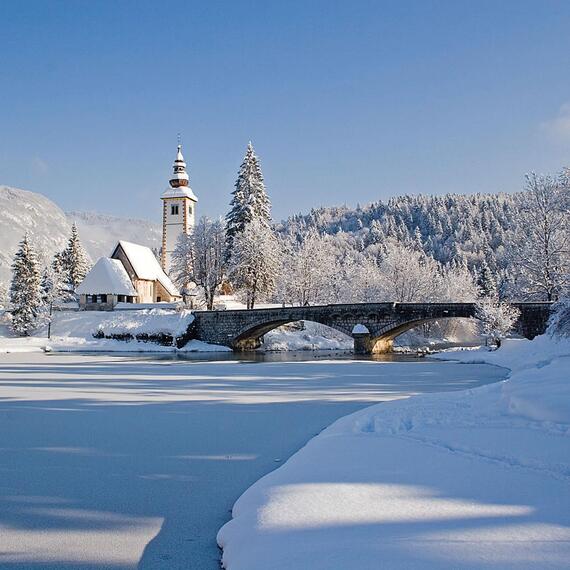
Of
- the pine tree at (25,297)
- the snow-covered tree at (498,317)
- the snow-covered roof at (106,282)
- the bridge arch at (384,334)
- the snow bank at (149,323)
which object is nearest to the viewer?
the snow-covered tree at (498,317)

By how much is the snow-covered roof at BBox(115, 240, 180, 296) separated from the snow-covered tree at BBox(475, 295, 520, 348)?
3768 cm

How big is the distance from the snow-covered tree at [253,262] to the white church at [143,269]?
1340 centimetres

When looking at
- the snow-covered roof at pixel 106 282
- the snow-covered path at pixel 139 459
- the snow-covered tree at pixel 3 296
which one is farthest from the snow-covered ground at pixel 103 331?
the snow-covered path at pixel 139 459

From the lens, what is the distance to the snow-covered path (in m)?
5.11

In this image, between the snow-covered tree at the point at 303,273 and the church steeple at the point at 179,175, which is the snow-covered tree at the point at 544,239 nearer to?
the snow-covered tree at the point at 303,273

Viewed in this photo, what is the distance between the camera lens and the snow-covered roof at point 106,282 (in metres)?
57.1

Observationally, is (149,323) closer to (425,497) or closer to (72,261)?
(72,261)

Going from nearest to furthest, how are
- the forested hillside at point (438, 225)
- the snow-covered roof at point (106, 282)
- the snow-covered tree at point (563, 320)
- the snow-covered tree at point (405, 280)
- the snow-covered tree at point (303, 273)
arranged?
the snow-covered tree at point (563, 320) < the snow-covered roof at point (106, 282) < the snow-covered tree at point (303, 273) < the snow-covered tree at point (405, 280) < the forested hillside at point (438, 225)

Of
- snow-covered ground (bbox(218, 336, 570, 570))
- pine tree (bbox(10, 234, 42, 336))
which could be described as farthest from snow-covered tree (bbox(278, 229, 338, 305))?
snow-covered ground (bbox(218, 336, 570, 570))

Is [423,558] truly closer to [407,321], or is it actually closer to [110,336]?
[407,321]

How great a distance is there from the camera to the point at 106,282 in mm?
57438

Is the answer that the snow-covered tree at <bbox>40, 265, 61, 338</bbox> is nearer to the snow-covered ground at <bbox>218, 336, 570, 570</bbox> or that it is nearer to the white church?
the white church

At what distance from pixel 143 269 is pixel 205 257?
10105 millimetres

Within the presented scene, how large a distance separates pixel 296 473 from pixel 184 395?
30.9 ft
